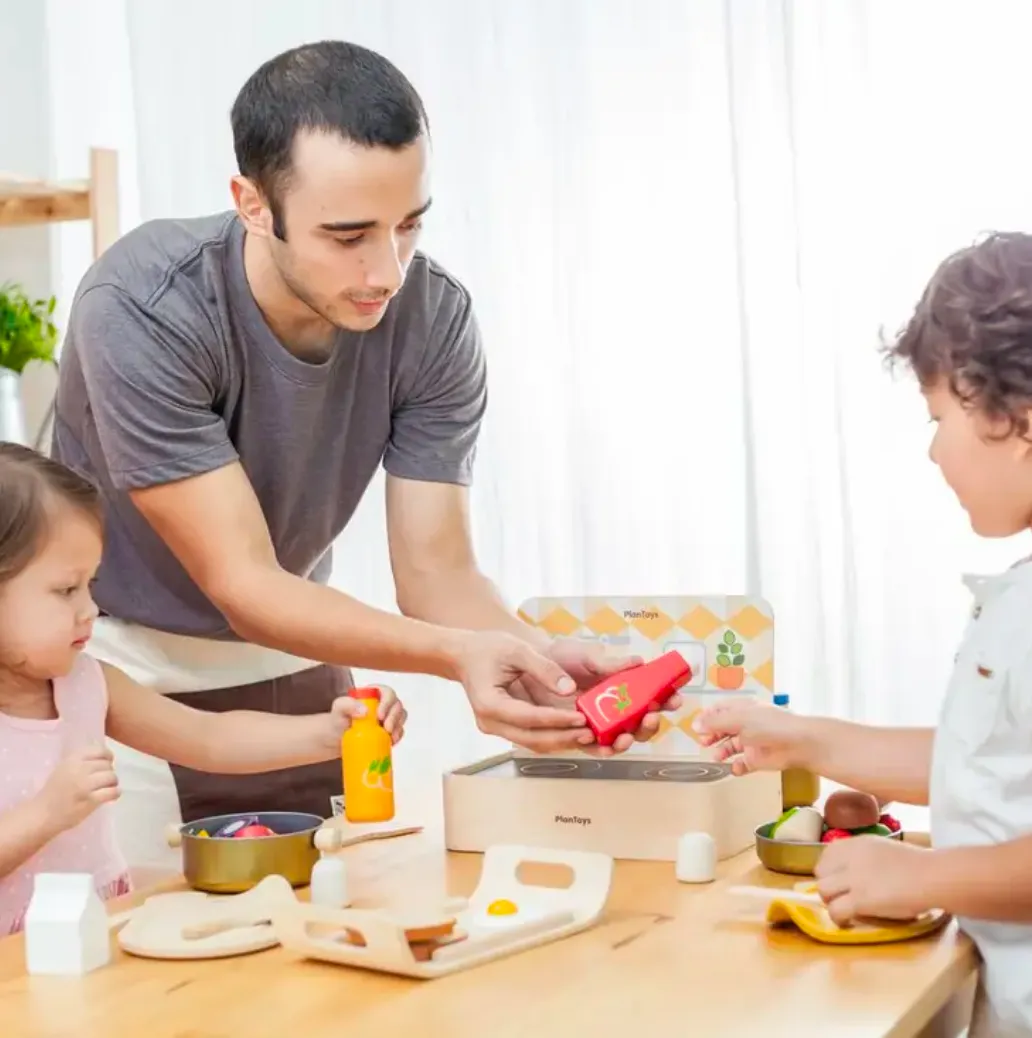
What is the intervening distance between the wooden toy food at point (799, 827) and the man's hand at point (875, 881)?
207 mm

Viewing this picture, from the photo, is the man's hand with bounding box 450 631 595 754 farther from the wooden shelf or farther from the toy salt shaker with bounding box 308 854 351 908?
the wooden shelf

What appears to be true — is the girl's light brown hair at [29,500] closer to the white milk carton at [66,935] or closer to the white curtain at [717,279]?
the white milk carton at [66,935]

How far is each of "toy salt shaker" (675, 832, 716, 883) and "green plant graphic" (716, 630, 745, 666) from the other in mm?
253

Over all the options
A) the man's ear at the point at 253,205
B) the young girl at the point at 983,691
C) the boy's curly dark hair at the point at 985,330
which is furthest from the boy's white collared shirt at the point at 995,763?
the man's ear at the point at 253,205

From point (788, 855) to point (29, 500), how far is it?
83cm

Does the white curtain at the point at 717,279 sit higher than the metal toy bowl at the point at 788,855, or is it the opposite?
the white curtain at the point at 717,279

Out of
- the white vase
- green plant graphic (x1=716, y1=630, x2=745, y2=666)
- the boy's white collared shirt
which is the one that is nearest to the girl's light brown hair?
green plant graphic (x1=716, y1=630, x2=745, y2=666)

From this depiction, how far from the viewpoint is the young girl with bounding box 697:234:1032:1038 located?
3.92 feet

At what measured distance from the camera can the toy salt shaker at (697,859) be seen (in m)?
1.45

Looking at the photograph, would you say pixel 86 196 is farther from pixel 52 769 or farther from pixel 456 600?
pixel 52 769

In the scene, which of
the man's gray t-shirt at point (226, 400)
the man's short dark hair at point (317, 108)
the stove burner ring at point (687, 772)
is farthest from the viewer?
the man's gray t-shirt at point (226, 400)

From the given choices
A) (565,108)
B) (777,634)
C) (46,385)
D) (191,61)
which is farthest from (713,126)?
(46,385)

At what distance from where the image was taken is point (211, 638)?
203 cm

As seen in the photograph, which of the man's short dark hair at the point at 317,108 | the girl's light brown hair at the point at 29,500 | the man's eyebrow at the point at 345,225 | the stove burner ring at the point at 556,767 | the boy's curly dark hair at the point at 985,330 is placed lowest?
the stove burner ring at the point at 556,767
